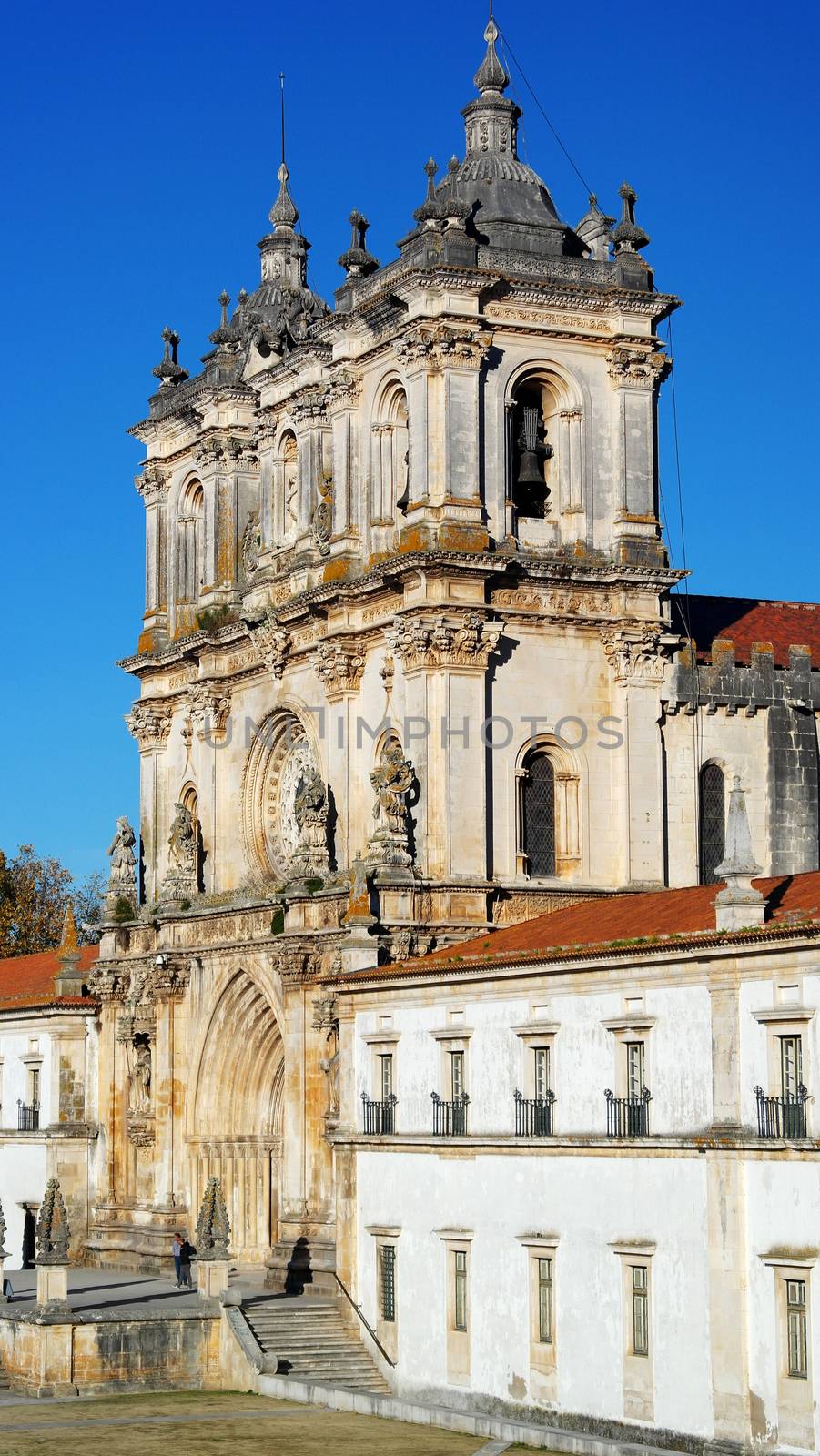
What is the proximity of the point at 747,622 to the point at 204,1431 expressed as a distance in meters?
25.6

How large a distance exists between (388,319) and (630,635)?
839 centimetres

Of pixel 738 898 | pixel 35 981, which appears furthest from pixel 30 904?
pixel 738 898

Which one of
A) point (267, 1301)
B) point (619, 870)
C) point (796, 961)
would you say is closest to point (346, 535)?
point (619, 870)

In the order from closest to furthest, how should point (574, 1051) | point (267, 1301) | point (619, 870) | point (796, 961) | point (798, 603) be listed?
point (796, 961), point (574, 1051), point (267, 1301), point (619, 870), point (798, 603)

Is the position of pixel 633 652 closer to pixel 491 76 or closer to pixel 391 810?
pixel 391 810

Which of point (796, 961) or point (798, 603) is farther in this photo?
point (798, 603)

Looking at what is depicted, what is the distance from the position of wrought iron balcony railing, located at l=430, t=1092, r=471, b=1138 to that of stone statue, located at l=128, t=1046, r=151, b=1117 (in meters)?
19.3

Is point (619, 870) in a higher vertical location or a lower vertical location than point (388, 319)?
lower

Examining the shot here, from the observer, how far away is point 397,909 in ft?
182

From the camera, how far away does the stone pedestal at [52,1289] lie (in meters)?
53.5

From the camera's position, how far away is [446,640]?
56.9m

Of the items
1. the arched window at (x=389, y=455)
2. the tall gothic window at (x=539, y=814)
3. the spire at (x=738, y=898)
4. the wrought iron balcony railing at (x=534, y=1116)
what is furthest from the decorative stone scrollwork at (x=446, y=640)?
the spire at (x=738, y=898)

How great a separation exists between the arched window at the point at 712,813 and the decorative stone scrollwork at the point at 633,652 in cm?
248

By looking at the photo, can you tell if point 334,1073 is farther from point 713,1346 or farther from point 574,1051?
point 713,1346
